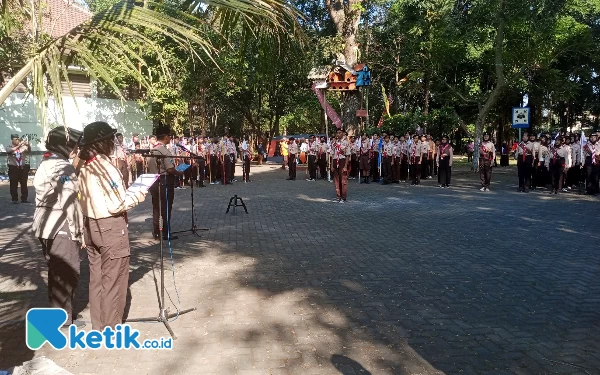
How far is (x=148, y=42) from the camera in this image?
115 inches

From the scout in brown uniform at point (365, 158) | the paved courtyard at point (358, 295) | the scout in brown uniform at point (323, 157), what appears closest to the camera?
the paved courtyard at point (358, 295)

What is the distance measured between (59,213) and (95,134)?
1086mm

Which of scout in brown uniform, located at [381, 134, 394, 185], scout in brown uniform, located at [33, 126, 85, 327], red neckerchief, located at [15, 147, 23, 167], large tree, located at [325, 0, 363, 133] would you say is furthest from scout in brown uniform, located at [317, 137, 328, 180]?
scout in brown uniform, located at [33, 126, 85, 327]

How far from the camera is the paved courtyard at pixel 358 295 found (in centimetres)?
434

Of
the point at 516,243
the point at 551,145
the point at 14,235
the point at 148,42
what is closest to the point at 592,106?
the point at 551,145

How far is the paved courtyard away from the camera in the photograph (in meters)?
4.34

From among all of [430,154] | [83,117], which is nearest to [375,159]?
[430,154]

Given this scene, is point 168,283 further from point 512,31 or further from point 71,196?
point 512,31

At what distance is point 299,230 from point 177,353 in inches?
224

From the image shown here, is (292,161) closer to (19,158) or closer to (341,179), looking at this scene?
(341,179)

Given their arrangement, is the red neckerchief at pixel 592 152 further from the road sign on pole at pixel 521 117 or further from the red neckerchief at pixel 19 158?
the red neckerchief at pixel 19 158

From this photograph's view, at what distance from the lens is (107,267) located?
455 centimetres

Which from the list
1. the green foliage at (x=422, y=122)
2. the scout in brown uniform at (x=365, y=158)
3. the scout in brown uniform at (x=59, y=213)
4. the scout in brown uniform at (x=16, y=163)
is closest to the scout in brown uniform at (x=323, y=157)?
the scout in brown uniform at (x=365, y=158)

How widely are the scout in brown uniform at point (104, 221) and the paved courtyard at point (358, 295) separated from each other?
442mm
